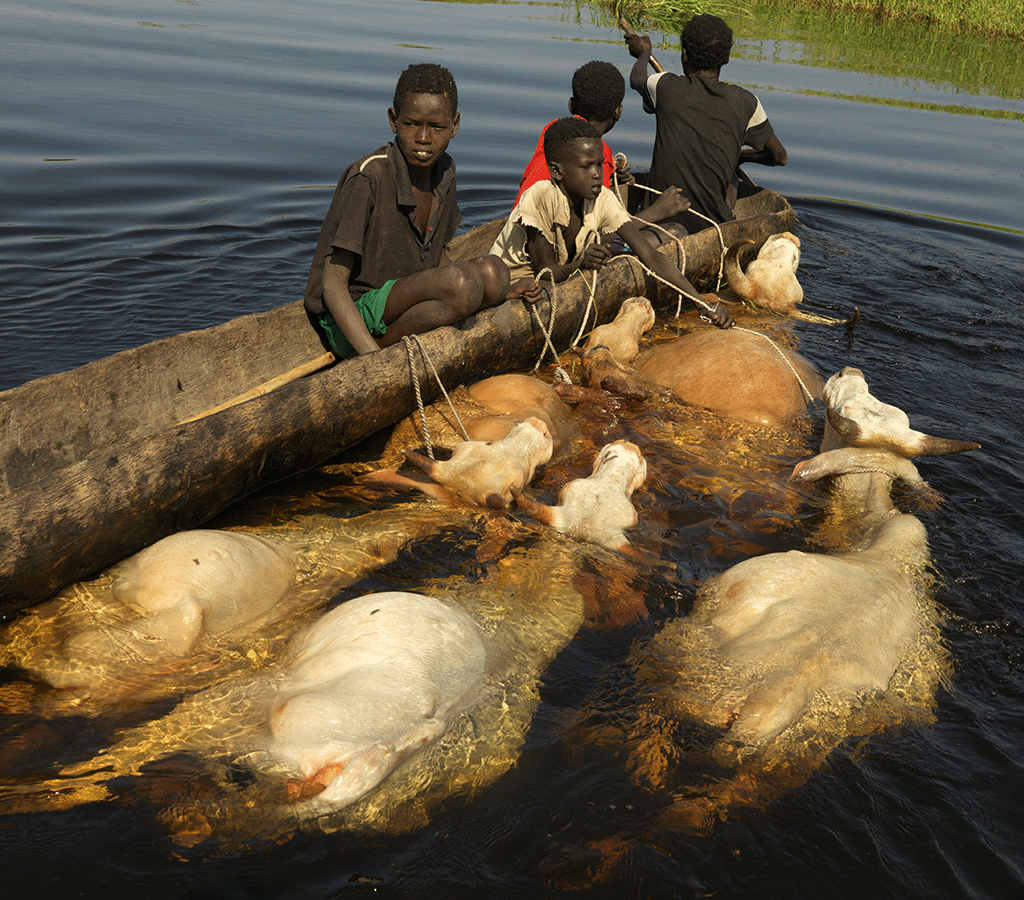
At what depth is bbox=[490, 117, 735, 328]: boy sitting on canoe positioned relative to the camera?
6.04m

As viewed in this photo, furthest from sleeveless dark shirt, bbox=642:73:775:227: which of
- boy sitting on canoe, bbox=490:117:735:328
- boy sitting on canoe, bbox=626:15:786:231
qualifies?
boy sitting on canoe, bbox=490:117:735:328

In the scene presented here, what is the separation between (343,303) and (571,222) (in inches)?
84.2

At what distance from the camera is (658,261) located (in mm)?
6992

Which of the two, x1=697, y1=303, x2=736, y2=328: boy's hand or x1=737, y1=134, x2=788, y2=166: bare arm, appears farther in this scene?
x1=737, y1=134, x2=788, y2=166: bare arm

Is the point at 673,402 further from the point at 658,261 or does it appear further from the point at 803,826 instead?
the point at 803,826

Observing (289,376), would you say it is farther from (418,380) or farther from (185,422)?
(185,422)

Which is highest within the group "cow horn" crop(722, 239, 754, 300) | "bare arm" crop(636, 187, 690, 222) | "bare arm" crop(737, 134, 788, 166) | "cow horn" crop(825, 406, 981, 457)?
"bare arm" crop(737, 134, 788, 166)

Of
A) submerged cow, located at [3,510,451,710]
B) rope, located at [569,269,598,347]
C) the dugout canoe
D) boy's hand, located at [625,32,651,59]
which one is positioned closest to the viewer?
submerged cow, located at [3,510,451,710]

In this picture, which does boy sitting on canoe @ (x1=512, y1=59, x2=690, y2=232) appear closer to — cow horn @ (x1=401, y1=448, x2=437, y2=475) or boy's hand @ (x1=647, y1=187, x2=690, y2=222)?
boy's hand @ (x1=647, y1=187, x2=690, y2=222)

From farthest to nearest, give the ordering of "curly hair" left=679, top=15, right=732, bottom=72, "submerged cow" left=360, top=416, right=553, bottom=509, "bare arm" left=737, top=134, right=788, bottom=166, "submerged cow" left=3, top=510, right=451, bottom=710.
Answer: "bare arm" left=737, top=134, right=788, bottom=166 → "curly hair" left=679, top=15, right=732, bottom=72 → "submerged cow" left=360, top=416, right=553, bottom=509 → "submerged cow" left=3, top=510, right=451, bottom=710

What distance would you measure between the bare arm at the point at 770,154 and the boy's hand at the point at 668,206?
1576 mm

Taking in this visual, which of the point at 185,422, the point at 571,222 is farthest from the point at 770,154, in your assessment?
the point at 185,422

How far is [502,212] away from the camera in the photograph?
400 inches

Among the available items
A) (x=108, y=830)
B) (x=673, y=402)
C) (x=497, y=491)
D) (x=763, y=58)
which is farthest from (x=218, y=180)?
(x=763, y=58)
